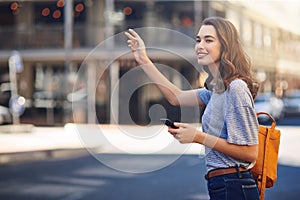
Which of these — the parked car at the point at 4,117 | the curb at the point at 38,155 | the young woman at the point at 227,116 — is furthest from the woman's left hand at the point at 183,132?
the parked car at the point at 4,117

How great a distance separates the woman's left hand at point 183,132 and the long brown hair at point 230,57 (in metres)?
0.30

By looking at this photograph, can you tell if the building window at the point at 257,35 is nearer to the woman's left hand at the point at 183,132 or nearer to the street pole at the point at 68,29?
the street pole at the point at 68,29

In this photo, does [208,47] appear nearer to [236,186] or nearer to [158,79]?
[158,79]

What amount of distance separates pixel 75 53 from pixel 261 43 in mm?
12439

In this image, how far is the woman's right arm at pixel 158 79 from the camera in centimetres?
281

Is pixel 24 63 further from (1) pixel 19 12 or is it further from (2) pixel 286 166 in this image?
(2) pixel 286 166

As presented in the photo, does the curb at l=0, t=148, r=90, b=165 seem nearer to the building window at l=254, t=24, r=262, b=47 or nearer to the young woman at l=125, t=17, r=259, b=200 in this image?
the young woman at l=125, t=17, r=259, b=200

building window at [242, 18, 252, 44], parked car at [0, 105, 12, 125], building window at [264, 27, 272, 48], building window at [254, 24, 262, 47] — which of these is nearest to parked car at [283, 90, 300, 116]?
building window at [242, 18, 252, 44]

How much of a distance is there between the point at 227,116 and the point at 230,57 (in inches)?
10.5

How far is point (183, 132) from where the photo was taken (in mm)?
2332

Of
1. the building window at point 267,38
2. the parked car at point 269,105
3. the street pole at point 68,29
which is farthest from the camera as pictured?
the building window at point 267,38

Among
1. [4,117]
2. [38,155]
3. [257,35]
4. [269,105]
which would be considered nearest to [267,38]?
[257,35]

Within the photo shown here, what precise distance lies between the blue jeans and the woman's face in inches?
19.2

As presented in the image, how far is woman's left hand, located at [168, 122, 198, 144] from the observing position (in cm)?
233
